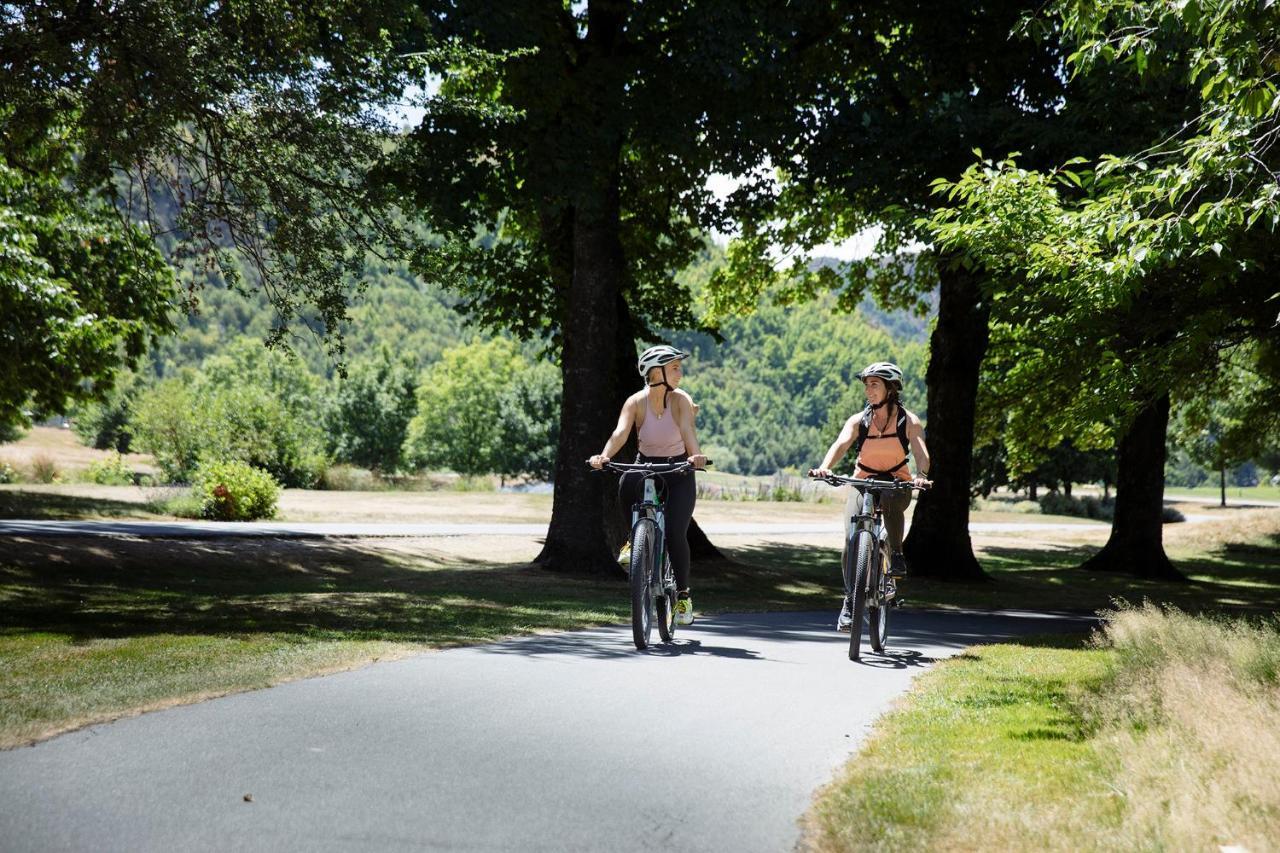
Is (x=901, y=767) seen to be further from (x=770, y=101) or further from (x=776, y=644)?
(x=770, y=101)

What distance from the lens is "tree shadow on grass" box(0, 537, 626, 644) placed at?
34.2 ft

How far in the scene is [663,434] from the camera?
9016 millimetres

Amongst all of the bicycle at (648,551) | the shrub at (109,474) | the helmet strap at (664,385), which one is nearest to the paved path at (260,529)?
the bicycle at (648,551)

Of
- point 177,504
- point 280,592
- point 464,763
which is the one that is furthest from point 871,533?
point 177,504

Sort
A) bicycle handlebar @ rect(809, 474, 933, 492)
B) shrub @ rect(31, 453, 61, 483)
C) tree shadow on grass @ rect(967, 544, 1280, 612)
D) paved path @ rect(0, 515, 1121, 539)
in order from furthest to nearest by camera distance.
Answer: shrub @ rect(31, 453, 61, 483)
paved path @ rect(0, 515, 1121, 539)
tree shadow on grass @ rect(967, 544, 1280, 612)
bicycle handlebar @ rect(809, 474, 933, 492)

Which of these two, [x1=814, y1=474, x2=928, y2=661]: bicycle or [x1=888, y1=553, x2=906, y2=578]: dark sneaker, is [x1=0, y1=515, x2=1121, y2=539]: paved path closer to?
[x1=814, y1=474, x2=928, y2=661]: bicycle

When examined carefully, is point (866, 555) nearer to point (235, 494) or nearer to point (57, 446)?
point (235, 494)

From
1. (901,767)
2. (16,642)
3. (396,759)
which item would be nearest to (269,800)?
(396,759)

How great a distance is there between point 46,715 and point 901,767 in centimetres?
411

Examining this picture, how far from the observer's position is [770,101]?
18.3m

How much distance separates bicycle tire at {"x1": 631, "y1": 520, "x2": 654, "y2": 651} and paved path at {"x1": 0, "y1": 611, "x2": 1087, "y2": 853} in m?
0.63

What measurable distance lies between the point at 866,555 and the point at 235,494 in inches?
880

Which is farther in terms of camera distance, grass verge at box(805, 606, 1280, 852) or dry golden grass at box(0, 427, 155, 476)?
dry golden grass at box(0, 427, 155, 476)

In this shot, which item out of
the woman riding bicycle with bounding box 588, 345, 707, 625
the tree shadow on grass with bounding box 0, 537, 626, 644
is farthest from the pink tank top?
the tree shadow on grass with bounding box 0, 537, 626, 644
